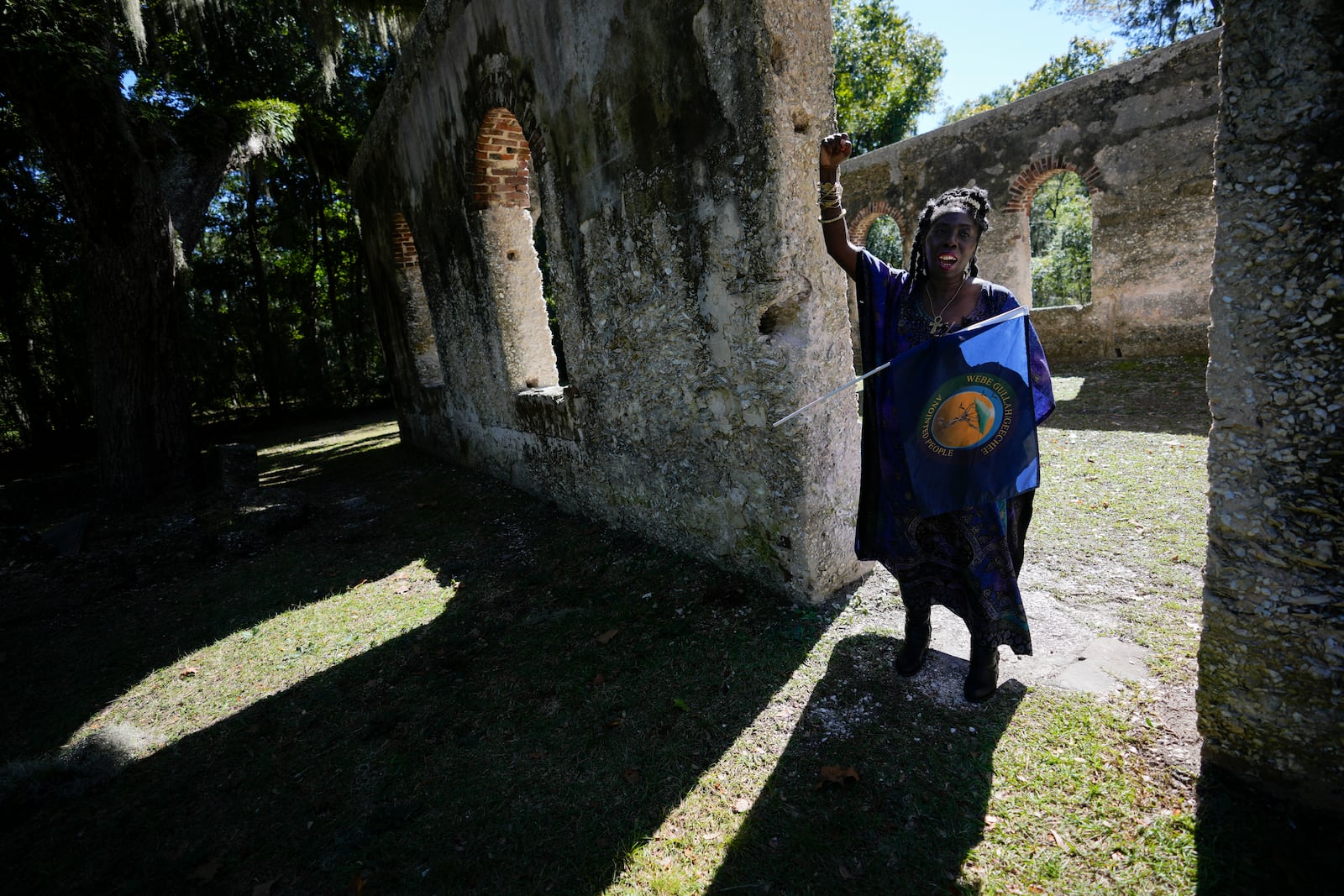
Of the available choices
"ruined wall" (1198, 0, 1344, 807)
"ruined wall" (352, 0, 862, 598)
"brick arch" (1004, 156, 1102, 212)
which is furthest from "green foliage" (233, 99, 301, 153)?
"brick arch" (1004, 156, 1102, 212)

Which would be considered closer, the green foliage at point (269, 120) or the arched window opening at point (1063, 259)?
the green foliage at point (269, 120)

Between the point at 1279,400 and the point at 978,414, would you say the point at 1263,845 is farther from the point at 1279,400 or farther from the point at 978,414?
the point at 978,414

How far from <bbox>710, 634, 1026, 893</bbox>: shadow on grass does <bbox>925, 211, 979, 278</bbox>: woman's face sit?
1732 mm

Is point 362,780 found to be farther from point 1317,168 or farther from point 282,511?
point 282,511

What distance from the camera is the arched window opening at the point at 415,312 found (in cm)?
881

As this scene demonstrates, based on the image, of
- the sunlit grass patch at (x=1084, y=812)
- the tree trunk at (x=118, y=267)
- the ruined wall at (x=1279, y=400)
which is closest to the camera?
the ruined wall at (x=1279, y=400)

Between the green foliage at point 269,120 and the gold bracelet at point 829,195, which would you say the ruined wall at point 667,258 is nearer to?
the gold bracelet at point 829,195

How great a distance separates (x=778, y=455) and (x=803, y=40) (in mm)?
2083

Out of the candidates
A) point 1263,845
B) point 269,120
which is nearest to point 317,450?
point 269,120

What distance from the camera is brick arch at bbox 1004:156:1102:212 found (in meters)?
8.88

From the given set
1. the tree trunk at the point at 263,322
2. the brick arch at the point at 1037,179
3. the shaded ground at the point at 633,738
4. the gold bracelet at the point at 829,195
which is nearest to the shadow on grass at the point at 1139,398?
the shaded ground at the point at 633,738

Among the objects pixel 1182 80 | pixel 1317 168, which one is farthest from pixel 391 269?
pixel 1182 80

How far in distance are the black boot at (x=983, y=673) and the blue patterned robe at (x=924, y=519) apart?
5cm

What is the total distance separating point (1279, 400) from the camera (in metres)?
1.57
